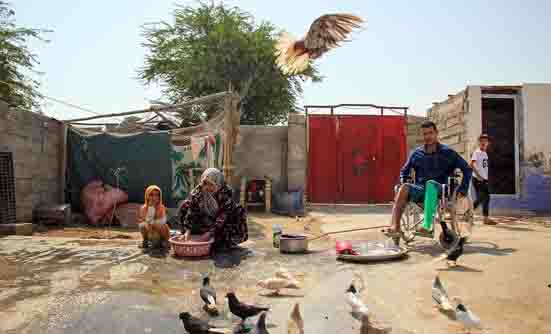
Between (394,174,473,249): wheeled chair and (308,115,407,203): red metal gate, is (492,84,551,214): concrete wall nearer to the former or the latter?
(308,115,407,203): red metal gate

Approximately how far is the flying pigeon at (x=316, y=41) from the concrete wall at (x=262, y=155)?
720 centimetres

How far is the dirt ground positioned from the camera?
2629 millimetres

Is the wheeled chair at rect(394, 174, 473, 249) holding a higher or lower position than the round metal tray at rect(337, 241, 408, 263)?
higher

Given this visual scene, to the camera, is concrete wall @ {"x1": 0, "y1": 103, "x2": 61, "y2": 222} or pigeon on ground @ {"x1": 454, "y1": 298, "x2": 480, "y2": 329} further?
concrete wall @ {"x1": 0, "y1": 103, "x2": 61, "y2": 222}

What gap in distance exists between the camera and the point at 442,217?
457 cm

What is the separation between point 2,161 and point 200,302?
5502mm

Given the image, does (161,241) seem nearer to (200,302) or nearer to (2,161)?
(200,302)

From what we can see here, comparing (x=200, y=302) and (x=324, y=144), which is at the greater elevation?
(x=324, y=144)

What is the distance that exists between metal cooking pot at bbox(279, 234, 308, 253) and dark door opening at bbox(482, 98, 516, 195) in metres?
6.21

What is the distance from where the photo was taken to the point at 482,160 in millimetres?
6723

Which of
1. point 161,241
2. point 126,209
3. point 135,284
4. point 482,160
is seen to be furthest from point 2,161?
point 482,160

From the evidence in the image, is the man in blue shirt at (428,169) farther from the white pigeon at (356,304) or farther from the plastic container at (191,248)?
the white pigeon at (356,304)

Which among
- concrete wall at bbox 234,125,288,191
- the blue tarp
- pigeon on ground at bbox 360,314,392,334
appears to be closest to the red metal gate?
concrete wall at bbox 234,125,288,191

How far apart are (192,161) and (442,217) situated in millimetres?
4393
